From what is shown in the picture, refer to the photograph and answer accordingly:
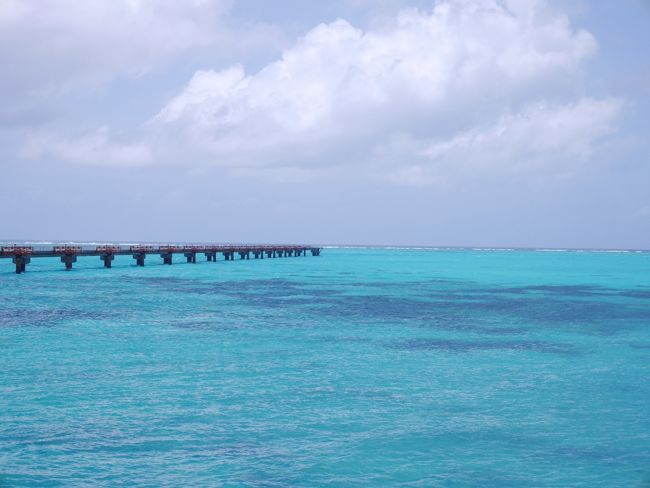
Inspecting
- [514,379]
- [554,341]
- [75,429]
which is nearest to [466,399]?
[514,379]

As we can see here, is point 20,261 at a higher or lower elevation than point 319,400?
higher

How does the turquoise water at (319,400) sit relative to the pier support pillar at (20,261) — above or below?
below

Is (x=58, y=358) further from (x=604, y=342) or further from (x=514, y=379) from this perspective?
(x=604, y=342)

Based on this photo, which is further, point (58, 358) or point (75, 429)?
point (58, 358)

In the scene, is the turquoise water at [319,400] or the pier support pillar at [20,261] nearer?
the turquoise water at [319,400]

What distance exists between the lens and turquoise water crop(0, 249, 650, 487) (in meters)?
12.5

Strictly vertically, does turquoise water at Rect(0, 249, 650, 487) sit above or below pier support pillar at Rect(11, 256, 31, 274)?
below

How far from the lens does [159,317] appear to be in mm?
33594

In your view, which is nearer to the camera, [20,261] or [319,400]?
[319,400]

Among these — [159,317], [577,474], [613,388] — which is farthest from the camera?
[159,317]

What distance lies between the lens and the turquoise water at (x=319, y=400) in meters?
12.5

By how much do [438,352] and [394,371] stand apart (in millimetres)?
4261

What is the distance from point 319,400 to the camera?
17125 mm

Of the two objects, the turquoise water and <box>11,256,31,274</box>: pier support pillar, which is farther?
<box>11,256,31,274</box>: pier support pillar
